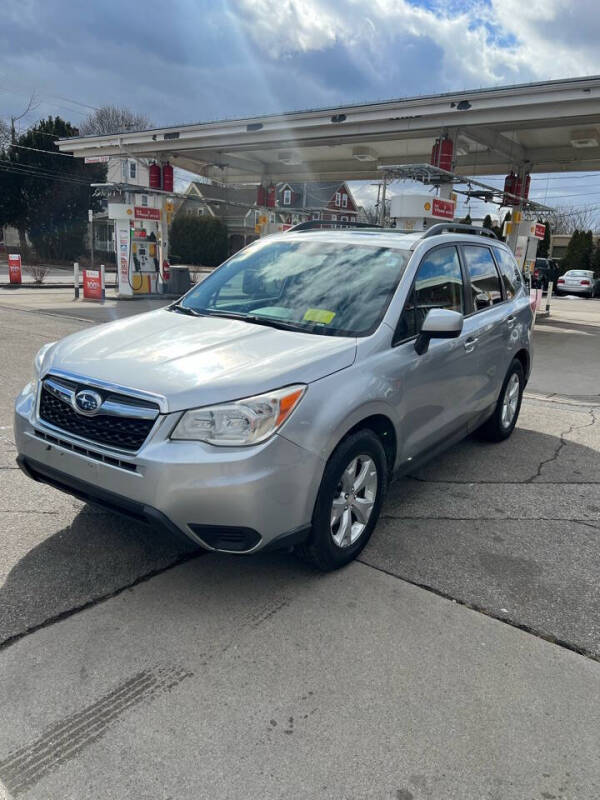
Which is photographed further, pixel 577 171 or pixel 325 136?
pixel 577 171

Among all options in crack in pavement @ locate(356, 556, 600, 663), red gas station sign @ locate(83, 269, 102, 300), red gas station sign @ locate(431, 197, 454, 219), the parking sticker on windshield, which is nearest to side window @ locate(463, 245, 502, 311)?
the parking sticker on windshield

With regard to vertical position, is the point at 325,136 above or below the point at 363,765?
above

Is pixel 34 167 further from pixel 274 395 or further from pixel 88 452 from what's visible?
pixel 274 395

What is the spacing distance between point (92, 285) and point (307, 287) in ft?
55.6

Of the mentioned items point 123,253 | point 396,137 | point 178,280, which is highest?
point 396,137

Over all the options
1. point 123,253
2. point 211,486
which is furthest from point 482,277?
point 123,253

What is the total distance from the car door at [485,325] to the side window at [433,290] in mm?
196

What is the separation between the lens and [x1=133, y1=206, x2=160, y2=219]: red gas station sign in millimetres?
19938

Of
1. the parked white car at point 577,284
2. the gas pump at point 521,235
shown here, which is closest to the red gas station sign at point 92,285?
the gas pump at point 521,235

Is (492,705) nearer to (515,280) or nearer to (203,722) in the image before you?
(203,722)

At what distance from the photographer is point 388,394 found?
11.3ft

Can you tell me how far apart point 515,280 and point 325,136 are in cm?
1259

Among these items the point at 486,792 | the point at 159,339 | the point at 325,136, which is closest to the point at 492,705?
the point at 486,792

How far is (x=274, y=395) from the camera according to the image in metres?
2.81
